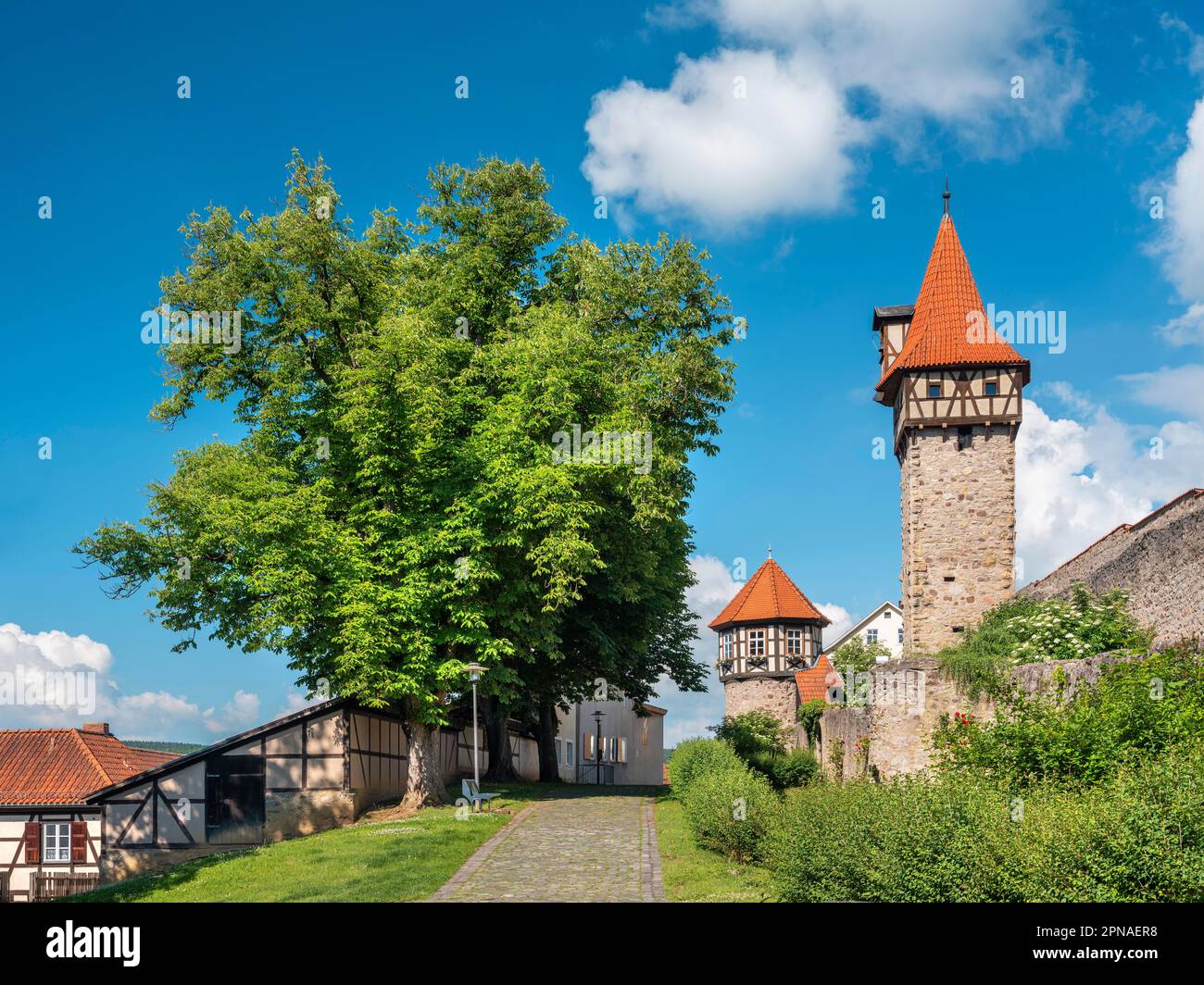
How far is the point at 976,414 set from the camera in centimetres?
2852

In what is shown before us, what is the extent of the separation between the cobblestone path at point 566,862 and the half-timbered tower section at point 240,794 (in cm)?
485

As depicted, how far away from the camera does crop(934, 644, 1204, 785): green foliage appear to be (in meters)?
14.3

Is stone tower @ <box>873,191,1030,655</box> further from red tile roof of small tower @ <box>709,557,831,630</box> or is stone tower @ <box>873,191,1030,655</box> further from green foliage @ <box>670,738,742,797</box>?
red tile roof of small tower @ <box>709,557,831,630</box>

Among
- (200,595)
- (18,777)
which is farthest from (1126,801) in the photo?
(18,777)

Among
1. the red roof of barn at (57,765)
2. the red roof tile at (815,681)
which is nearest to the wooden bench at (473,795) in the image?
the red roof of barn at (57,765)

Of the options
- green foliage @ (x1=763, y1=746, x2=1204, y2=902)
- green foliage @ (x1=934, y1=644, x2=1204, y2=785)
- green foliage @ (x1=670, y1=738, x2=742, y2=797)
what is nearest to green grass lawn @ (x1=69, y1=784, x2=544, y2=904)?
green foliage @ (x1=670, y1=738, x2=742, y2=797)

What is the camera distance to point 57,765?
34531 mm

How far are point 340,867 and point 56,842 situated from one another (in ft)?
63.7

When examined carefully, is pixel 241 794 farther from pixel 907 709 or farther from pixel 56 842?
pixel 907 709

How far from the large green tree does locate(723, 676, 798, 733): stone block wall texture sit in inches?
896

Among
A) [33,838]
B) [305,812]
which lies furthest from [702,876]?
[33,838]

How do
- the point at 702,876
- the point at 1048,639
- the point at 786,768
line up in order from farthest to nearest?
the point at 786,768, the point at 1048,639, the point at 702,876

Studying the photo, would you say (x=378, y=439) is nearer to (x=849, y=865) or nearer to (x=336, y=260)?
(x=336, y=260)
